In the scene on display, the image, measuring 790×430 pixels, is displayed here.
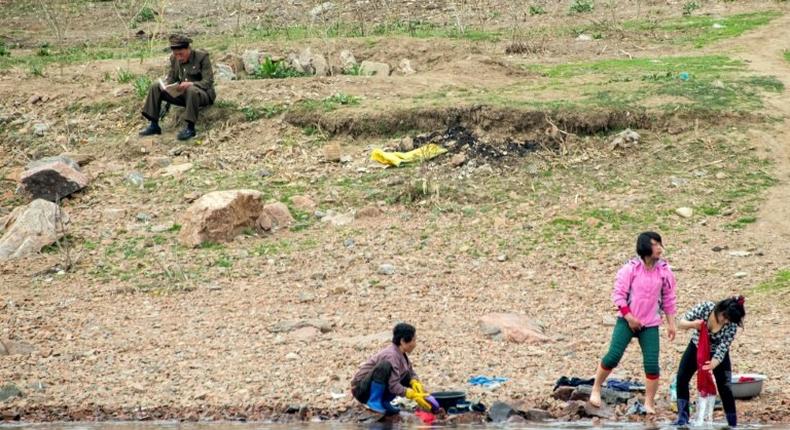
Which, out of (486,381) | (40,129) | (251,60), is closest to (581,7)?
(251,60)

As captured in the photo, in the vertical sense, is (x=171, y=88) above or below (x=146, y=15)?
above

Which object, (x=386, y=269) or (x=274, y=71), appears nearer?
(x=386, y=269)

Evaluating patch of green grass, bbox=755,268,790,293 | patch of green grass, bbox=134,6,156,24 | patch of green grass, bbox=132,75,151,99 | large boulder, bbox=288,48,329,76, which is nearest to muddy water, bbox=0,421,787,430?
patch of green grass, bbox=755,268,790,293

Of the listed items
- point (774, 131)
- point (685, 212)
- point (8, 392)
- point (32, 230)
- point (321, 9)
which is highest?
point (321, 9)

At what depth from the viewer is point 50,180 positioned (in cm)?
1405

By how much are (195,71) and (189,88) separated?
0.23 meters

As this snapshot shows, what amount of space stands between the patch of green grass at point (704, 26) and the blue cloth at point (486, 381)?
947 cm

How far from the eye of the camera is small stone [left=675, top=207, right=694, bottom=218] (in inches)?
512

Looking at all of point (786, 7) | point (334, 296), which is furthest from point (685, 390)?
point (786, 7)

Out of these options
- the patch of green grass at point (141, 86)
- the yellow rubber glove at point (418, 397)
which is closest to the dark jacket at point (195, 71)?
the patch of green grass at point (141, 86)

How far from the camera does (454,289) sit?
11.7 m

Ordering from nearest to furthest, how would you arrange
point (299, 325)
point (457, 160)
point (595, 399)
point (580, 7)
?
point (595, 399) < point (299, 325) < point (457, 160) < point (580, 7)

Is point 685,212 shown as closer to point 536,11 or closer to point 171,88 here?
point 171,88

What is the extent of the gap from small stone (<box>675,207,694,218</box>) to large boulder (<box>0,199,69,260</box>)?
19.2 feet
